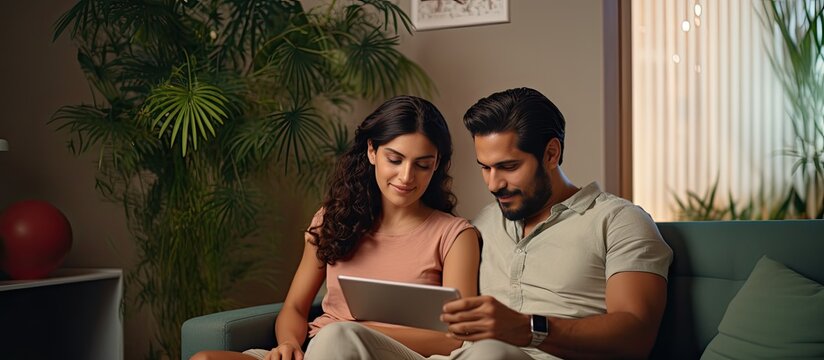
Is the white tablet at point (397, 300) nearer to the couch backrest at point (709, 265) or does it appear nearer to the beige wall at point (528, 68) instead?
the couch backrest at point (709, 265)

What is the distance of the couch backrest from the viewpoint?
88.9 inches

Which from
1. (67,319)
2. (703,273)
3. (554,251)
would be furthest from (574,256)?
(67,319)

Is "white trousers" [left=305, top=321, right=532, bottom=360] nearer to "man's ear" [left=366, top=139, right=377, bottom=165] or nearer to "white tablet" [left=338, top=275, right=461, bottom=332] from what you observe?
"white tablet" [left=338, top=275, right=461, bottom=332]

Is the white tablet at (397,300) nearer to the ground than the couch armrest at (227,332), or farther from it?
farther from it

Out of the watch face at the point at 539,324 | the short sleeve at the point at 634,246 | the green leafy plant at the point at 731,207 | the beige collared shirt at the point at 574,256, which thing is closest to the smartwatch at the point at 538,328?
the watch face at the point at 539,324

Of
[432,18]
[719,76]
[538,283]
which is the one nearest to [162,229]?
[432,18]

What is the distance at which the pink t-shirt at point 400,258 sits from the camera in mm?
2457

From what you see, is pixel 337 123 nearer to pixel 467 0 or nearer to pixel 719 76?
pixel 467 0

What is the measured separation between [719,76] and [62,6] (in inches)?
115

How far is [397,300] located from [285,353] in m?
0.42

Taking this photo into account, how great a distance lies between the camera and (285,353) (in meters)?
2.29

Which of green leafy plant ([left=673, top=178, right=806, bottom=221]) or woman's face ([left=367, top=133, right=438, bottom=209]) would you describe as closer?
woman's face ([left=367, top=133, right=438, bottom=209])

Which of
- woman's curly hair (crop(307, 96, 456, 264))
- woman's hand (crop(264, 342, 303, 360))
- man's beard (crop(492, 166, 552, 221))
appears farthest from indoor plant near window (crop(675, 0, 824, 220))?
woman's hand (crop(264, 342, 303, 360))

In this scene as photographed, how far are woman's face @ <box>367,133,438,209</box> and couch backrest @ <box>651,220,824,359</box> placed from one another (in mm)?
664
